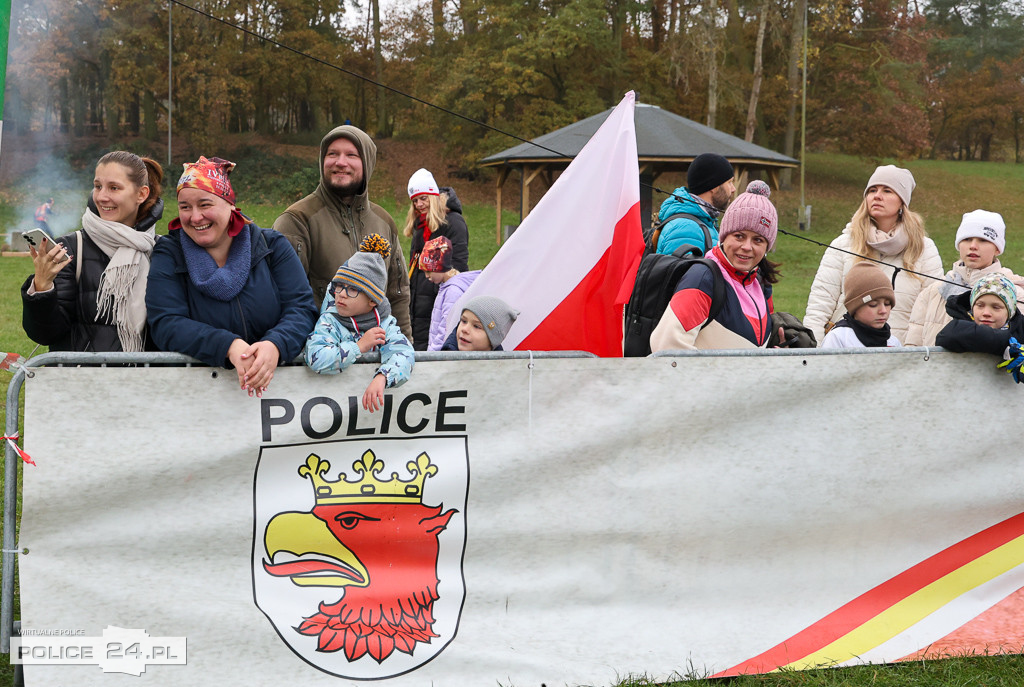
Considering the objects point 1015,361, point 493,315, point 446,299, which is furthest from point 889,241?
point 446,299

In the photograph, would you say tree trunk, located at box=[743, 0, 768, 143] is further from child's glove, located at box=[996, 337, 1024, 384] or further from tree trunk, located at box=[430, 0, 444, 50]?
child's glove, located at box=[996, 337, 1024, 384]

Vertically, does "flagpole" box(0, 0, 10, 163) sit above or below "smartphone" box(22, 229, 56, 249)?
above

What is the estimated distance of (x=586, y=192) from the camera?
4.23 metres

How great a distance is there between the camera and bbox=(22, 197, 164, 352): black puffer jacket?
3.44 m

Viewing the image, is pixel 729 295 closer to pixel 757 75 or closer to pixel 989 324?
pixel 989 324

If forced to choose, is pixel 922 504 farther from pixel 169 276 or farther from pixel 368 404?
pixel 169 276

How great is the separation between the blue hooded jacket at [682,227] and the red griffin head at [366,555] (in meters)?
2.04

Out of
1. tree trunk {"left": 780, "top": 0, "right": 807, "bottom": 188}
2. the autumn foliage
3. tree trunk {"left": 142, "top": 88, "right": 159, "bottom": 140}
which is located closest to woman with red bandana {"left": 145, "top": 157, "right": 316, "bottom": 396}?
the autumn foliage

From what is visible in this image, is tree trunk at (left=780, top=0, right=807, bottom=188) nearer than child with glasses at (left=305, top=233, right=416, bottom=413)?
No

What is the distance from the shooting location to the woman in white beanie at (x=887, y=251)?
536 cm

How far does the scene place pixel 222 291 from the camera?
132 inches

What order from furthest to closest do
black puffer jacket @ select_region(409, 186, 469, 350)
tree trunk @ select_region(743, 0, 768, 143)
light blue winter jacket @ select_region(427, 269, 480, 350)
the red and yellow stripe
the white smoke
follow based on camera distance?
tree trunk @ select_region(743, 0, 768, 143)
the white smoke
black puffer jacket @ select_region(409, 186, 469, 350)
light blue winter jacket @ select_region(427, 269, 480, 350)
the red and yellow stripe

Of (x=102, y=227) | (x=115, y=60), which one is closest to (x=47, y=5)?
(x=115, y=60)

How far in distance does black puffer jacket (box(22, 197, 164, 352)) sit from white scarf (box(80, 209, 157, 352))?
1.1 inches
